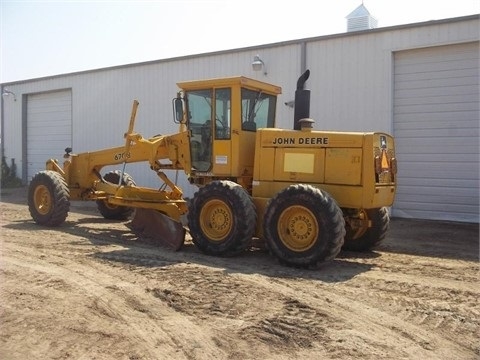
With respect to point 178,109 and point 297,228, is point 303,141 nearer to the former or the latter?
point 297,228

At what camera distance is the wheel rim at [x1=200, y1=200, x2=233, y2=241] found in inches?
323

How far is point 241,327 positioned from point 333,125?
31.9 feet

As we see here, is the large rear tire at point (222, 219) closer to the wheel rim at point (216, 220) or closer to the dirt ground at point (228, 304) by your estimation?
the wheel rim at point (216, 220)

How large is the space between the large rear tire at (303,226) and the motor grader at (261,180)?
0.01 metres

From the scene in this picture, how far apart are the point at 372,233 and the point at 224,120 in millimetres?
3065

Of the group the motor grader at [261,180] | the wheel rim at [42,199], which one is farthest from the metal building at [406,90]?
the wheel rim at [42,199]

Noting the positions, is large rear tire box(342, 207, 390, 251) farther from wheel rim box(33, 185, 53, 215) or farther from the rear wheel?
wheel rim box(33, 185, 53, 215)

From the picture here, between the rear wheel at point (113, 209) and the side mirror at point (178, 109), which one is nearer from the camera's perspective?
the side mirror at point (178, 109)

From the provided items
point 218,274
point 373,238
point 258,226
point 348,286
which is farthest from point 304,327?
point 373,238

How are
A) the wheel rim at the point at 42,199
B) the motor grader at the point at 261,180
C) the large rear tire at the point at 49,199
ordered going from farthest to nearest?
the wheel rim at the point at 42,199, the large rear tire at the point at 49,199, the motor grader at the point at 261,180

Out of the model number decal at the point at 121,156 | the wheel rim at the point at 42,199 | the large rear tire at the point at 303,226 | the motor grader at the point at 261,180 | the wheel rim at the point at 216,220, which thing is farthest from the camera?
the wheel rim at the point at 42,199

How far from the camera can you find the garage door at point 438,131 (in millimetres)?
12383

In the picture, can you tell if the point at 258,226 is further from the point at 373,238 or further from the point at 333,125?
the point at 333,125

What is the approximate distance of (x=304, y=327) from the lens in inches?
199
